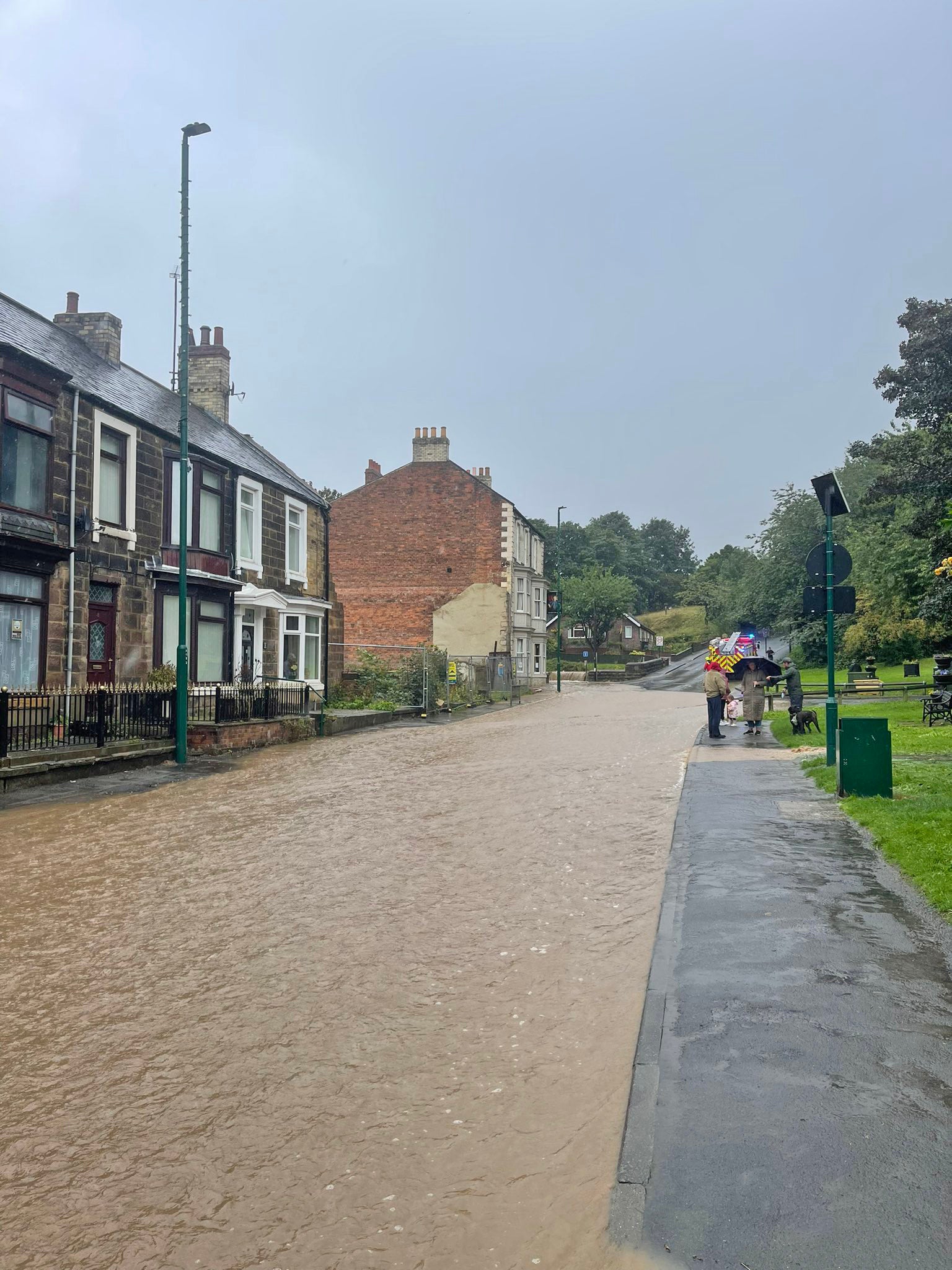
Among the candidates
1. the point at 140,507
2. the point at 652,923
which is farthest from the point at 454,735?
the point at 652,923

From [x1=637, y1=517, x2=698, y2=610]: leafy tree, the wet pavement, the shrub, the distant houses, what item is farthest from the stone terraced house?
[x1=637, y1=517, x2=698, y2=610]: leafy tree

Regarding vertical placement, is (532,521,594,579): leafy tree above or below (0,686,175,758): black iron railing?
above

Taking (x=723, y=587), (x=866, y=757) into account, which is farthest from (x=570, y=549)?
(x=866, y=757)

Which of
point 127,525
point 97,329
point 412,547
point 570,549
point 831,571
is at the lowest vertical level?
point 831,571

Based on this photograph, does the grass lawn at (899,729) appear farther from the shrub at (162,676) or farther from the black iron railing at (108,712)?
the shrub at (162,676)

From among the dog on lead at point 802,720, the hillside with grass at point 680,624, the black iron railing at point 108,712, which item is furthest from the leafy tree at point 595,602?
the dog on lead at point 802,720

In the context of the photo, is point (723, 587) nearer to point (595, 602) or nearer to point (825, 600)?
point (595, 602)

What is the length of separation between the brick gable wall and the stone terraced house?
18.4 metres

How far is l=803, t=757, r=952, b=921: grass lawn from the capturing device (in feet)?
23.9

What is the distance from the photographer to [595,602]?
8244 cm

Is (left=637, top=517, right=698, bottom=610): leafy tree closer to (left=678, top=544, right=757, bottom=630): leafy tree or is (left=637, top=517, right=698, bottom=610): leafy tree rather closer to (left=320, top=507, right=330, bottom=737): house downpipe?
(left=678, top=544, right=757, bottom=630): leafy tree

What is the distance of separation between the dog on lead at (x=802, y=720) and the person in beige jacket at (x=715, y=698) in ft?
4.95

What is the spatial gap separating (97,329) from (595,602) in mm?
60673

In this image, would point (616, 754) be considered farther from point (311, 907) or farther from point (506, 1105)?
point (506, 1105)
